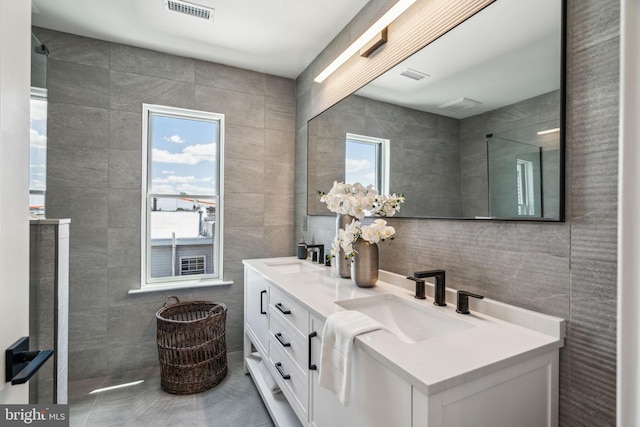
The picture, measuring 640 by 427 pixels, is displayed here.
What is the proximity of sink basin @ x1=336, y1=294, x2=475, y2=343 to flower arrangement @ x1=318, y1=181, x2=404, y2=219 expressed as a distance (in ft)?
1.53

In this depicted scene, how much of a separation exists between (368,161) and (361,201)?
15.0 inches

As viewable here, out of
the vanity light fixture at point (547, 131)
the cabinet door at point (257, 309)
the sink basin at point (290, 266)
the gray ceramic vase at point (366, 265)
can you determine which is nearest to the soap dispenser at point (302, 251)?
the sink basin at point (290, 266)

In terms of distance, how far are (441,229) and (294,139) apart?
79.0 inches

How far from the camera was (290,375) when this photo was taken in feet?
5.08

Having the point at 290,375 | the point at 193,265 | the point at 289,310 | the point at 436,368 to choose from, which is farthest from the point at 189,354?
the point at 436,368

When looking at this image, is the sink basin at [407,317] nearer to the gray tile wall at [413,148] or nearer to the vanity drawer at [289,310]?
the vanity drawer at [289,310]

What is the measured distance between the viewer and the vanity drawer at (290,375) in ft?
4.60

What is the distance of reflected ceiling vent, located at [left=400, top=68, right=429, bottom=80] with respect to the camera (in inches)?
62.1

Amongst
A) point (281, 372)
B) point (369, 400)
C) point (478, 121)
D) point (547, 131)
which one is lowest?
point (281, 372)

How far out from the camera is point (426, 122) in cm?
156

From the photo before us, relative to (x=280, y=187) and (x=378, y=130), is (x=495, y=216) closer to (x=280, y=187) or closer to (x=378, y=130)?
(x=378, y=130)

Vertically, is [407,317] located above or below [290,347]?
above

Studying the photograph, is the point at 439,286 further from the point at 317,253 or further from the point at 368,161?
the point at 317,253

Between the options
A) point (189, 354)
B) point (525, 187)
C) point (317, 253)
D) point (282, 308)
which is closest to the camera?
point (525, 187)
